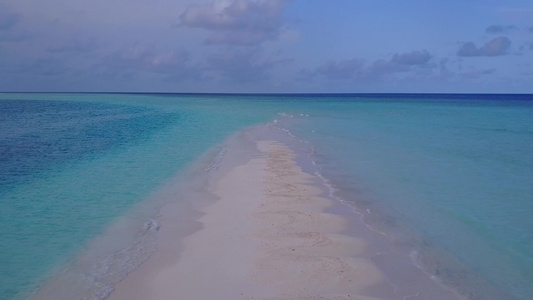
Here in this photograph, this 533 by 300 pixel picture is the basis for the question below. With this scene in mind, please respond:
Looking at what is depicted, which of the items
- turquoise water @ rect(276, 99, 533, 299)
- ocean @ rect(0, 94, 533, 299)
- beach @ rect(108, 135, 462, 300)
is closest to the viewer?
beach @ rect(108, 135, 462, 300)

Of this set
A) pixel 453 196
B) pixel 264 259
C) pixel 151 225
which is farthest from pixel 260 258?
pixel 453 196

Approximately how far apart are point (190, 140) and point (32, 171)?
11.6 meters

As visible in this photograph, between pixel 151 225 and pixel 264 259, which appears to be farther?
pixel 151 225

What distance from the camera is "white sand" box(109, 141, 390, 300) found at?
721 cm

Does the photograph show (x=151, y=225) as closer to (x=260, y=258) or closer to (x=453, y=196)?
A: (x=260, y=258)

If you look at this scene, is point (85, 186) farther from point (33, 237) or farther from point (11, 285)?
point (11, 285)

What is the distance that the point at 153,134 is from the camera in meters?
30.6

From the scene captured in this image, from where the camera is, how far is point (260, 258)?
333 inches

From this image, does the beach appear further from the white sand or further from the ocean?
the ocean

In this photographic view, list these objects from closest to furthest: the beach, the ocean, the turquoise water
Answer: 1. the beach
2. the ocean
3. the turquoise water

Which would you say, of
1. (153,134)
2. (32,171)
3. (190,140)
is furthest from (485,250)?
(153,134)

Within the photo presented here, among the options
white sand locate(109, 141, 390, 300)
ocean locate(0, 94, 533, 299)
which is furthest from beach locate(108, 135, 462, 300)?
ocean locate(0, 94, 533, 299)

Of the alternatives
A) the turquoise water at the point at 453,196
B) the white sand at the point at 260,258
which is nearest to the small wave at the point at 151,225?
the white sand at the point at 260,258

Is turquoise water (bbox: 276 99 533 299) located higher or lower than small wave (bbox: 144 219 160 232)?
Result: higher
